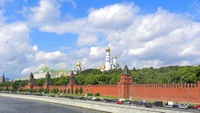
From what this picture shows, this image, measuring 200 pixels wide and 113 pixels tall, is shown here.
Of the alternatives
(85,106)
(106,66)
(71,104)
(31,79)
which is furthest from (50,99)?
(106,66)

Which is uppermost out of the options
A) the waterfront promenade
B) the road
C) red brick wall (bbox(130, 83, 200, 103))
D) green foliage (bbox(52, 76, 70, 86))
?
green foliage (bbox(52, 76, 70, 86))

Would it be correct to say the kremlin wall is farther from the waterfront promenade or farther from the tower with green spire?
the waterfront promenade

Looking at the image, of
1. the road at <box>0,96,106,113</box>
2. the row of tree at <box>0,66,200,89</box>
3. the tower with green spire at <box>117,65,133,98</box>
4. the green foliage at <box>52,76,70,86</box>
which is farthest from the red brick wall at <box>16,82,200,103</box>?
the green foliage at <box>52,76,70,86</box>

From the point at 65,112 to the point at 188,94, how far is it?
50.9 feet

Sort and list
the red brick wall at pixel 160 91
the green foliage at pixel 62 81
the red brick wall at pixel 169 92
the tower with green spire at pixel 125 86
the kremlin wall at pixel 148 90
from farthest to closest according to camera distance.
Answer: the green foliage at pixel 62 81
the tower with green spire at pixel 125 86
the kremlin wall at pixel 148 90
the red brick wall at pixel 160 91
the red brick wall at pixel 169 92

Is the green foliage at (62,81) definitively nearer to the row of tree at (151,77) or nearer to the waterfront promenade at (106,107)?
the row of tree at (151,77)

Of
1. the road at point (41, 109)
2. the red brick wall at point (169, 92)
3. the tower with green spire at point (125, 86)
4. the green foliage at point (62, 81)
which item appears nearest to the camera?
the road at point (41, 109)

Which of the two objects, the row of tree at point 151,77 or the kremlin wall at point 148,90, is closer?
the kremlin wall at point 148,90

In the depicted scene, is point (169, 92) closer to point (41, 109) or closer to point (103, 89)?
point (41, 109)

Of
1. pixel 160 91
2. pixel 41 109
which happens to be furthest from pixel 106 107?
pixel 160 91

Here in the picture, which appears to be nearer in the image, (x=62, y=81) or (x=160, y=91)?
(x=160, y=91)

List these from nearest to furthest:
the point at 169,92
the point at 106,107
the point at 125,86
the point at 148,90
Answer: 1. the point at 106,107
2. the point at 169,92
3. the point at 148,90
4. the point at 125,86

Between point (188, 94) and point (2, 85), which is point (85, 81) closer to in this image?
point (188, 94)

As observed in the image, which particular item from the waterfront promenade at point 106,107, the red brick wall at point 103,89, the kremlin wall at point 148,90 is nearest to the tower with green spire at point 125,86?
the kremlin wall at point 148,90
